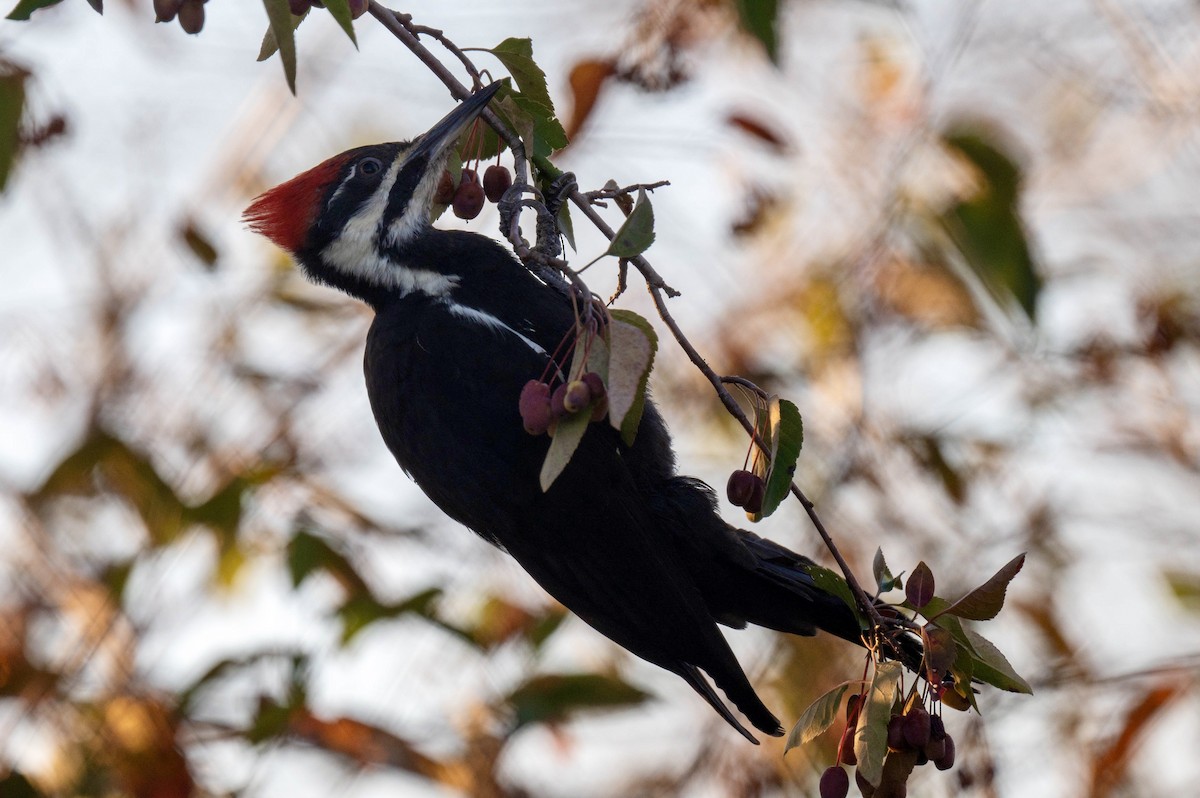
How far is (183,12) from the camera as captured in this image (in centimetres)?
211

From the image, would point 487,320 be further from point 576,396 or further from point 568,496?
point 576,396

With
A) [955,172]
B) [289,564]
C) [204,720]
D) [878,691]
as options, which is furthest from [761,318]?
[878,691]

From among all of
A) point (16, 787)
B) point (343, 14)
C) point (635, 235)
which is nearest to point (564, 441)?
point (635, 235)

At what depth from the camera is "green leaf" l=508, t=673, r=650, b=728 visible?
3.71 m

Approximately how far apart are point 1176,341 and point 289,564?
10.4ft

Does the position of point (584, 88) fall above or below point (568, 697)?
above

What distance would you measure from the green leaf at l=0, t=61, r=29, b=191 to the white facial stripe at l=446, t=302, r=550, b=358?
106cm

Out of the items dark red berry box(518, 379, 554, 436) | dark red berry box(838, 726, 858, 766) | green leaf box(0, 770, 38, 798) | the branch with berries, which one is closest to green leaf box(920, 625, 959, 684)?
the branch with berries

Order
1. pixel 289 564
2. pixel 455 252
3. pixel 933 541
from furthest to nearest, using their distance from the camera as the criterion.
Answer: pixel 933 541 < pixel 289 564 < pixel 455 252

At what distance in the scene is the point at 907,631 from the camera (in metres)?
2.35

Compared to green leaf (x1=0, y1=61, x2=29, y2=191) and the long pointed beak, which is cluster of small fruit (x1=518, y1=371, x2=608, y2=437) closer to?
the long pointed beak

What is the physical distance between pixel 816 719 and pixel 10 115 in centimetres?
224

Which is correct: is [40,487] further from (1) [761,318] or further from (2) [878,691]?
(2) [878,691]

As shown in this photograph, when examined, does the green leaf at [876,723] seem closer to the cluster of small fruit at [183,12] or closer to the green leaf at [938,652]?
the green leaf at [938,652]
